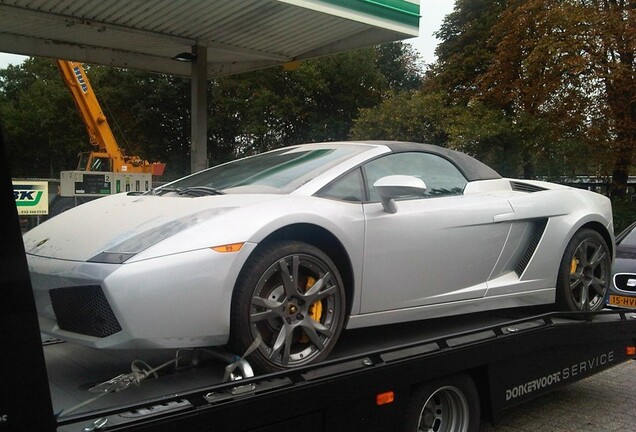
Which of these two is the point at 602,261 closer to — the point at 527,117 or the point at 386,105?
the point at 527,117

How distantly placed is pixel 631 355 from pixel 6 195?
465 centimetres

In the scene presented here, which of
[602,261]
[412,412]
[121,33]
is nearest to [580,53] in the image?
[121,33]

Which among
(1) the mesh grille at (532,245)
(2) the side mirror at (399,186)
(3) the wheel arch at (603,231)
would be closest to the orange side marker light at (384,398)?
(2) the side mirror at (399,186)

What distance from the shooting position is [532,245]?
13.4ft

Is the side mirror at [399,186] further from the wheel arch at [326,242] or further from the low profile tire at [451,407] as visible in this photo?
the low profile tire at [451,407]

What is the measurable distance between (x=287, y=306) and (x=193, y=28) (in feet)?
26.2

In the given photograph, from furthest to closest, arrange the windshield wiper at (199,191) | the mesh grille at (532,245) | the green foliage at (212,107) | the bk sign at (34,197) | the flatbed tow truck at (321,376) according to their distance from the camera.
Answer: the green foliage at (212,107), the bk sign at (34,197), the mesh grille at (532,245), the windshield wiper at (199,191), the flatbed tow truck at (321,376)

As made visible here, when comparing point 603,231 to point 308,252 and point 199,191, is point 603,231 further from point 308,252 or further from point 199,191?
point 199,191

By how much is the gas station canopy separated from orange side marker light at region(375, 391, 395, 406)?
6.66m

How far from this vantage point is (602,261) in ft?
14.9

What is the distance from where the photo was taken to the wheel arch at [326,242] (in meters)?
2.93

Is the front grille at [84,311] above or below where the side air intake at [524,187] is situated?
below

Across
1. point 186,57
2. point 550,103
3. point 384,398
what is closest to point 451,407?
point 384,398

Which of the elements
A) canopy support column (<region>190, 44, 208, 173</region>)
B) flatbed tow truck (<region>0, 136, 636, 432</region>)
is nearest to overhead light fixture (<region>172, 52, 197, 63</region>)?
canopy support column (<region>190, 44, 208, 173</region>)
